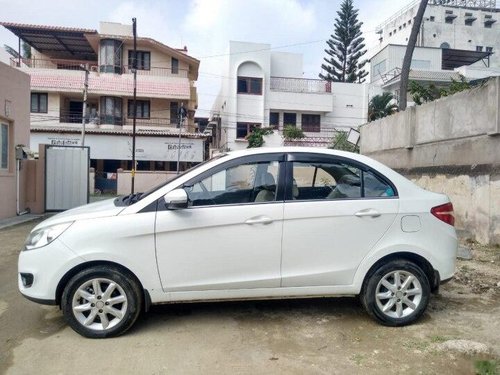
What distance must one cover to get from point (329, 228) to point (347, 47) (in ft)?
151

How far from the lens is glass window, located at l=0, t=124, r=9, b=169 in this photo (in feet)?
39.1

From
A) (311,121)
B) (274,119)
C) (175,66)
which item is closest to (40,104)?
(175,66)

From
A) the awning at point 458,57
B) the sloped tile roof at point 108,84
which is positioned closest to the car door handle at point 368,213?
the sloped tile roof at point 108,84

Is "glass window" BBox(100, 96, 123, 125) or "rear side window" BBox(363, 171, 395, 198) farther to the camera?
"glass window" BBox(100, 96, 123, 125)

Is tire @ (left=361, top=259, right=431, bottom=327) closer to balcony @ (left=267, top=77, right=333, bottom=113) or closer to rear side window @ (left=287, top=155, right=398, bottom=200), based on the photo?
rear side window @ (left=287, top=155, right=398, bottom=200)

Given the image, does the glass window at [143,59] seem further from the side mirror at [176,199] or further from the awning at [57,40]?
the side mirror at [176,199]

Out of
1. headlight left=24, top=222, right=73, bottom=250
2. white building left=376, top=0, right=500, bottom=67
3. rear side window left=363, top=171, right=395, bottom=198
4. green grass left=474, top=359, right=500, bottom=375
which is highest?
white building left=376, top=0, right=500, bottom=67

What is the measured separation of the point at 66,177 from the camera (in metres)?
14.3

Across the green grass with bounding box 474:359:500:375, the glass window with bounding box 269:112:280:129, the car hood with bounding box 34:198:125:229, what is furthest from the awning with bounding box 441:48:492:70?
the car hood with bounding box 34:198:125:229

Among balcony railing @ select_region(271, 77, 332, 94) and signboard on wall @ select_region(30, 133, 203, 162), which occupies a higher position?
balcony railing @ select_region(271, 77, 332, 94)

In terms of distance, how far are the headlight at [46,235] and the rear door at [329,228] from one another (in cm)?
203

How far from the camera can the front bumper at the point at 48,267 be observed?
389cm

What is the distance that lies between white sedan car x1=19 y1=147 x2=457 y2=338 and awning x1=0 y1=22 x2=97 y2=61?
3343cm

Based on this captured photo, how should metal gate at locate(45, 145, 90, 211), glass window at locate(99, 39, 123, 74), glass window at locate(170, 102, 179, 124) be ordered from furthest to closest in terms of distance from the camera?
glass window at locate(170, 102, 179, 124) → glass window at locate(99, 39, 123, 74) → metal gate at locate(45, 145, 90, 211)
